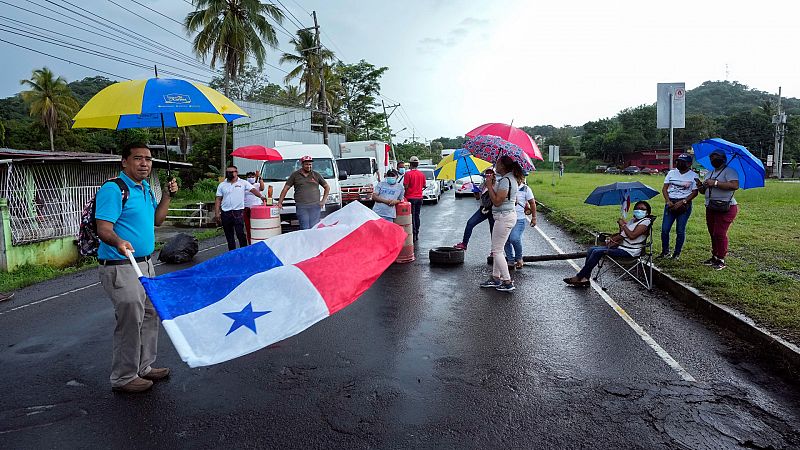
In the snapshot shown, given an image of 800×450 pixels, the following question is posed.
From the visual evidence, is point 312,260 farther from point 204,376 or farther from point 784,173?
point 784,173

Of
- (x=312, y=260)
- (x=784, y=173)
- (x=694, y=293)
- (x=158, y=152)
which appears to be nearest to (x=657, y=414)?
(x=312, y=260)

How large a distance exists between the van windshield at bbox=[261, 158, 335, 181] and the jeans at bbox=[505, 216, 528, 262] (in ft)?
24.6

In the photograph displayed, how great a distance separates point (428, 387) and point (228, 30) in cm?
2855

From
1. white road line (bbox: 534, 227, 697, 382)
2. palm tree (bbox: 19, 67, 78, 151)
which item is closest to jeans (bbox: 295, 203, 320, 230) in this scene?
white road line (bbox: 534, 227, 697, 382)

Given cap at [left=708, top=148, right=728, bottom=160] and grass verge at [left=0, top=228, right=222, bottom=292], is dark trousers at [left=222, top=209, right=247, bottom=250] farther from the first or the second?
cap at [left=708, top=148, right=728, bottom=160]

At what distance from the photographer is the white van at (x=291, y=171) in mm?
14469

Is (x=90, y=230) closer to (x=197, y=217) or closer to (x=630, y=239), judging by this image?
(x=630, y=239)

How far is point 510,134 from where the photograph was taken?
8.38m

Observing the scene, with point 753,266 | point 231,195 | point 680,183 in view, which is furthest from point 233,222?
point 753,266

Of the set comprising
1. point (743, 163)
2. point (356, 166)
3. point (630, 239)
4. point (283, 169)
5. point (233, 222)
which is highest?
point (356, 166)

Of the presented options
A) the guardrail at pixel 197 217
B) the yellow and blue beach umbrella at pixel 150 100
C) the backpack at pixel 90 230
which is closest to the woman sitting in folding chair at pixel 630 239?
the yellow and blue beach umbrella at pixel 150 100

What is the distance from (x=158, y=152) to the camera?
31.7 meters

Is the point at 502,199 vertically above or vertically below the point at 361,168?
below

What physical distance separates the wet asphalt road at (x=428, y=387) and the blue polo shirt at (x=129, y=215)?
1.17 meters
